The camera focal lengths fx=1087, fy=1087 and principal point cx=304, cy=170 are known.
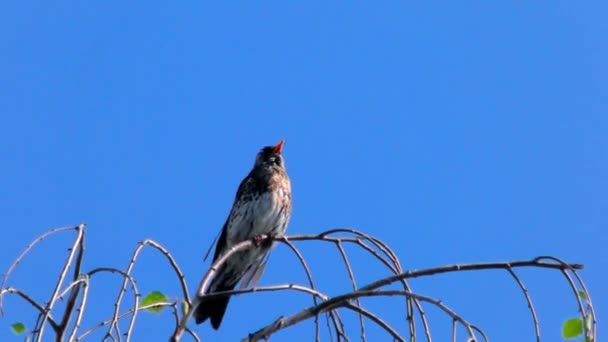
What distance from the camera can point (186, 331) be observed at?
307cm

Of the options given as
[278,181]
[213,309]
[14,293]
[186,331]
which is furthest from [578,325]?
[278,181]

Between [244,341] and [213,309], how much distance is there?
13.5 feet

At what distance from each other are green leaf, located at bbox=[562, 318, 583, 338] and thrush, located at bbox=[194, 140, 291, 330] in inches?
177

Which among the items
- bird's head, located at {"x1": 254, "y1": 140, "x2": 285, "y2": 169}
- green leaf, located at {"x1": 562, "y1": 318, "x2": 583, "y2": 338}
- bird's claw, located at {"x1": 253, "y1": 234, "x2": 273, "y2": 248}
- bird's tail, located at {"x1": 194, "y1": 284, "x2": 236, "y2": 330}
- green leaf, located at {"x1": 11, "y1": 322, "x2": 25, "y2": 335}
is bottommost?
green leaf, located at {"x1": 562, "y1": 318, "x2": 583, "y2": 338}

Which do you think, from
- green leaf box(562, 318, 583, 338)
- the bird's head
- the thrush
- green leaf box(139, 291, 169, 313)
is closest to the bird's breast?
the thrush

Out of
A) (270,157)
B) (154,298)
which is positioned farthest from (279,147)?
(154,298)

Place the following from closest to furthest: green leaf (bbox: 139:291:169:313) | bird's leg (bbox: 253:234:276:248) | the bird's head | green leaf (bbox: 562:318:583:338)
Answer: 1. green leaf (bbox: 562:318:583:338)
2. green leaf (bbox: 139:291:169:313)
3. bird's leg (bbox: 253:234:276:248)
4. the bird's head

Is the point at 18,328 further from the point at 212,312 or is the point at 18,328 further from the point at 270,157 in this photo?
the point at 270,157

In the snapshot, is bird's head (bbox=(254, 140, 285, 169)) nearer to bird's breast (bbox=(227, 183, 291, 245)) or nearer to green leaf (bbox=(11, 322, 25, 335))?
bird's breast (bbox=(227, 183, 291, 245))

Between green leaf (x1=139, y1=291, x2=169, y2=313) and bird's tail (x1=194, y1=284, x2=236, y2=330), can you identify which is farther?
bird's tail (x1=194, y1=284, x2=236, y2=330)

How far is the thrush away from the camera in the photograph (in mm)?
7117

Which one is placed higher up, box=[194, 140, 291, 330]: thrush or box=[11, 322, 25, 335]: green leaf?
Answer: box=[194, 140, 291, 330]: thrush

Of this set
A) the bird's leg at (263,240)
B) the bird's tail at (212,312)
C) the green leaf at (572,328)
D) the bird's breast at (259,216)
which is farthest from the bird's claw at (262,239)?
the green leaf at (572,328)

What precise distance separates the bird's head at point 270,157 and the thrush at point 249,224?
122 millimetres
